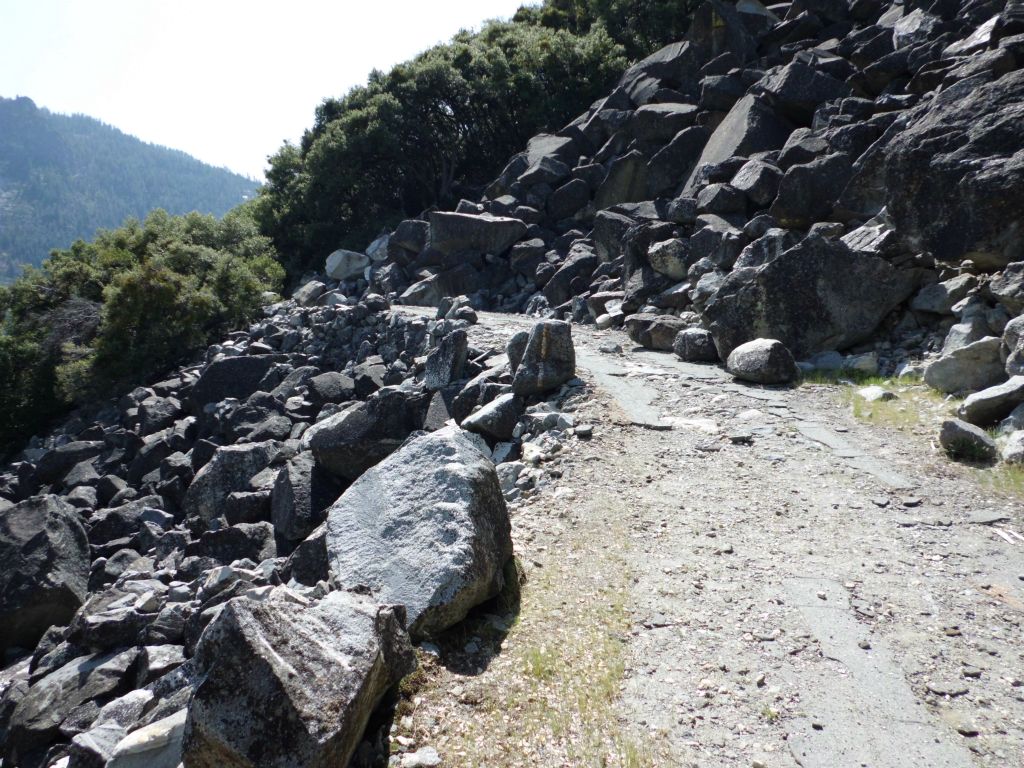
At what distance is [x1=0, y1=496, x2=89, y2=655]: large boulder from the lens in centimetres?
1002

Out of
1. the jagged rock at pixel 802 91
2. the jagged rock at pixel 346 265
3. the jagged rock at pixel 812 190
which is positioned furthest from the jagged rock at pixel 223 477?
the jagged rock at pixel 802 91

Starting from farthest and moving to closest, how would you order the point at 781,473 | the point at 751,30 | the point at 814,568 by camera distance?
the point at 751,30
the point at 781,473
the point at 814,568

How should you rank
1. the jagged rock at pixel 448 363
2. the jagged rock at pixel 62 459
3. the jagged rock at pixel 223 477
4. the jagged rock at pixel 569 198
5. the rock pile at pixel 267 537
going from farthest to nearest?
the jagged rock at pixel 569 198 < the jagged rock at pixel 62 459 < the jagged rock at pixel 223 477 < the jagged rock at pixel 448 363 < the rock pile at pixel 267 537

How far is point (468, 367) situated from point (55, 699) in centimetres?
719

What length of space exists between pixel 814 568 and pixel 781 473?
1913 mm

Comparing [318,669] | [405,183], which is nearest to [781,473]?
[318,669]

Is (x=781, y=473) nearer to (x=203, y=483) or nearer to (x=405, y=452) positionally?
(x=405, y=452)

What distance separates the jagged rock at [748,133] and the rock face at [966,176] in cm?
610

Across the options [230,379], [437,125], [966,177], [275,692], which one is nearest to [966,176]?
[966,177]

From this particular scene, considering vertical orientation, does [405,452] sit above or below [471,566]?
above

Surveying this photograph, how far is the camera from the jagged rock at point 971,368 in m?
8.43

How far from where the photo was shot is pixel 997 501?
647 cm

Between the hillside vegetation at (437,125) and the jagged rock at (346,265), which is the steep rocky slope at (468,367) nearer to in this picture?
the jagged rock at (346,265)

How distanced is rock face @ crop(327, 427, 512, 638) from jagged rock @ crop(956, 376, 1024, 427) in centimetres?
512
